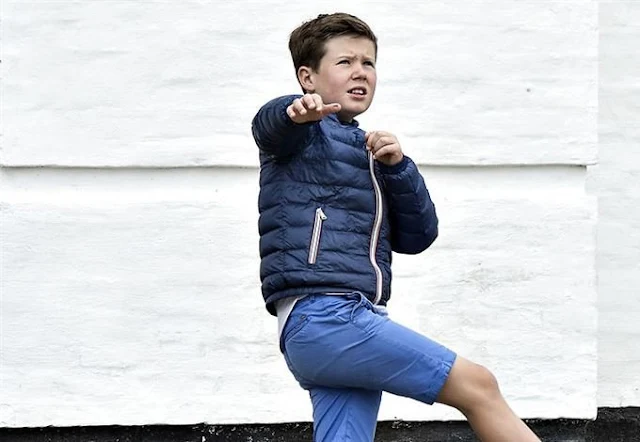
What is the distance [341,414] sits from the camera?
4.12 m

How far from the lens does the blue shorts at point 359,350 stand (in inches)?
157

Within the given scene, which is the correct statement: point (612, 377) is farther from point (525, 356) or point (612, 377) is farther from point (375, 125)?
point (375, 125)

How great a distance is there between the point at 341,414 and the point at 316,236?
0.56 meters

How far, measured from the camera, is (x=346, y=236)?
13.3ft

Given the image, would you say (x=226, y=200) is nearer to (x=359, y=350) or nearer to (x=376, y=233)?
(x=376, y=233)

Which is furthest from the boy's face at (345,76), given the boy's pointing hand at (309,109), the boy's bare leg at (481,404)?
the boy's bare leg at (481,404)

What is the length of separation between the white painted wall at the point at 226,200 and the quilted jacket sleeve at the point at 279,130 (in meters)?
1.83

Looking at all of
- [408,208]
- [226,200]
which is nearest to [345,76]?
[408,208]

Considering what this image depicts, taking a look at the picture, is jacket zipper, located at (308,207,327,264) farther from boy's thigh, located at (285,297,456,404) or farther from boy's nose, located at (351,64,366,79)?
boy's nose, located at (351,64,366,79)

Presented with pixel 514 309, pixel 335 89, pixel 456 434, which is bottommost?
pixel 456 434

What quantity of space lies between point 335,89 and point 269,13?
183 centimetres

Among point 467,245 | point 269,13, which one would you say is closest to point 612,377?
point 467,245

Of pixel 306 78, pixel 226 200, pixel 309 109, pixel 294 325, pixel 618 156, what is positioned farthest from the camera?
pixel 618 156

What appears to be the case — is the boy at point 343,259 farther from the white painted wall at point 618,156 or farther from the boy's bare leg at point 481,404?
Result: the white painted wall at point 618,156
